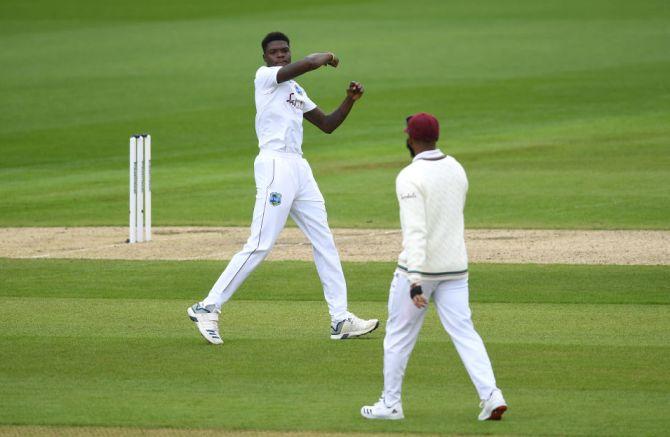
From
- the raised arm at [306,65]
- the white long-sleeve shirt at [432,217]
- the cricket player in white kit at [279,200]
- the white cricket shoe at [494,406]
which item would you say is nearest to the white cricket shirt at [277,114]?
the cricket player in white kit at [279,200]

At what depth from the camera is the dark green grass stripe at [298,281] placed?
14023mm

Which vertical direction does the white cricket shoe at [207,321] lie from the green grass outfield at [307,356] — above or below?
above

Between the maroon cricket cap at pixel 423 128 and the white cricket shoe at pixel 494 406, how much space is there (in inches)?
64.8

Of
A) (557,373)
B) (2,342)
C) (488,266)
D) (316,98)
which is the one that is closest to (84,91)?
(316,98)

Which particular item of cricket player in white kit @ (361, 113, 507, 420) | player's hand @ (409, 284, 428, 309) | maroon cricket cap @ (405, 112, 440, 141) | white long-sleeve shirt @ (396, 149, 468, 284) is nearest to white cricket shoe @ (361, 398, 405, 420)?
cricket player in white kit @ (361, 113, 507, 420)

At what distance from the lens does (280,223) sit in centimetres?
1159

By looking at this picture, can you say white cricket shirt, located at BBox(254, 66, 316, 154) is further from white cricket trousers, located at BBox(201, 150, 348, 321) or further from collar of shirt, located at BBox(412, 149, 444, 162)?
collar of shirt, located at BBox(412, 149, 444, 162)

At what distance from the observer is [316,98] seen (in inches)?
1428

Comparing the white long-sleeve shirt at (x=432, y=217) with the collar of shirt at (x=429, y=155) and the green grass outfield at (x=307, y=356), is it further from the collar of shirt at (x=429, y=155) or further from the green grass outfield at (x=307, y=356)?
the green grass outfield at (x=307, y=356)

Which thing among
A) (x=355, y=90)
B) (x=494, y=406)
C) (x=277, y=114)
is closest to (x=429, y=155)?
(x=494, y=406)

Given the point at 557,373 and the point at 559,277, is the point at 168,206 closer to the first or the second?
the point at 559,277

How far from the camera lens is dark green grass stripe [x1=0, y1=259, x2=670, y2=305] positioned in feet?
46.0

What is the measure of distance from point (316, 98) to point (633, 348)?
25721 millimetres

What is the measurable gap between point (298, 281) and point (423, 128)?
6596 millimetres
